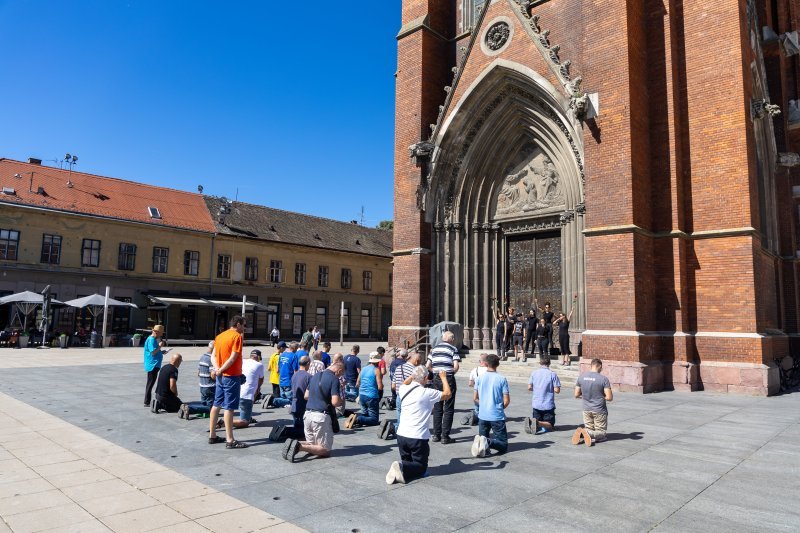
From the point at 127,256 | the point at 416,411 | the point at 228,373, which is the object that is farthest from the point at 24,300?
the point at 416,411

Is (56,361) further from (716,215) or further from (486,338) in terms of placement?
(716,215)

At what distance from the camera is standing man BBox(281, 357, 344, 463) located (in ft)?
21.4

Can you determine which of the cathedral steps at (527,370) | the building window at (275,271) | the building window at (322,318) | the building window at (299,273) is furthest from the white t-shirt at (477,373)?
the building window at (322,318)

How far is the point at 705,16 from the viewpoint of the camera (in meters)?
13.9

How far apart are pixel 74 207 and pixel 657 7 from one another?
3358cm

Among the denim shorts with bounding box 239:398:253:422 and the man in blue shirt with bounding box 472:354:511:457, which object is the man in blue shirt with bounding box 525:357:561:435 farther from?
the denim shorts with bounding box 239:398:253:422

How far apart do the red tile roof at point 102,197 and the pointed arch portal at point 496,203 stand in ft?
82.5

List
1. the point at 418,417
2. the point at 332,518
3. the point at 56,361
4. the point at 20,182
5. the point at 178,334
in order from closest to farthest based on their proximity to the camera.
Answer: the point at 332,518 < the point at 418,417 < the point at 56,361 < the point at 20,182 < the point at 178,334

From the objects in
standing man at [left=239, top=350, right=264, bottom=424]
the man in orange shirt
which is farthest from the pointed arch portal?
the man in orange shirt

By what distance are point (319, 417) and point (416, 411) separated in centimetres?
144

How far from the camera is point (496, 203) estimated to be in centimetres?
1886

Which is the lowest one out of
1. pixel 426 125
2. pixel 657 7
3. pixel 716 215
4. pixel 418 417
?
pixel 418 417

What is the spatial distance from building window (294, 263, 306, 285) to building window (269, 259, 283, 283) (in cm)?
131

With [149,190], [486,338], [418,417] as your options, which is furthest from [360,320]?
[418,417]
